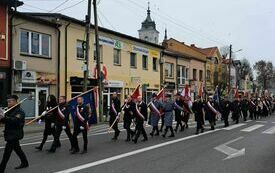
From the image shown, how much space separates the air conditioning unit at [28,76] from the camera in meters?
27.2

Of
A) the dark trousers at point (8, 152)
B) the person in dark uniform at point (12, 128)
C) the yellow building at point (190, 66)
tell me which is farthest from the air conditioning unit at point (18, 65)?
the yellow building at point (190, 66)

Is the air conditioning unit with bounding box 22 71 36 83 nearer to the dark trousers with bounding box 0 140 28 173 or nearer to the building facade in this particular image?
the building facade

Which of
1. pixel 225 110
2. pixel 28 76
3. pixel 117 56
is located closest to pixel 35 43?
pixel 28 76

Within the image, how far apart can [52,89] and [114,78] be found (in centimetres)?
887

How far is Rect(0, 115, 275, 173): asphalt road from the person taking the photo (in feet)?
34.9

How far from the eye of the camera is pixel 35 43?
95.1ft

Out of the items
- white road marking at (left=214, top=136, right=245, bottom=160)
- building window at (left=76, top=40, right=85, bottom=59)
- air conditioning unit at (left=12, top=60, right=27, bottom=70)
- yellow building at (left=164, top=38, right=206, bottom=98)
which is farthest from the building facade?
yellow building at (left=164, top=38, right=206, bottom=98)

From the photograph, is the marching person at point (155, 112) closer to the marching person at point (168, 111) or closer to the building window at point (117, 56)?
the marching person at point (168, 111)

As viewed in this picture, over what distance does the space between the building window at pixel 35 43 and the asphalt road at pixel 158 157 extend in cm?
1259

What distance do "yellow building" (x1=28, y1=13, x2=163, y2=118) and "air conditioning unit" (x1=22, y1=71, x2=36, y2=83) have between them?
317cm

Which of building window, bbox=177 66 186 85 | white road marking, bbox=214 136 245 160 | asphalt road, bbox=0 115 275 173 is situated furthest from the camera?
building window, bbox=177 66 186 85

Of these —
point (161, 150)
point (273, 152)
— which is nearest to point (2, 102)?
point (161, 150)

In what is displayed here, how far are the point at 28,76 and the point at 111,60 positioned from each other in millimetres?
11213

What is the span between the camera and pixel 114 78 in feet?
125
